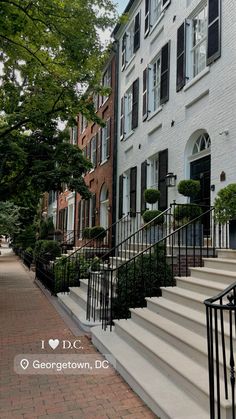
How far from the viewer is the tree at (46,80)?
7531 millimetres

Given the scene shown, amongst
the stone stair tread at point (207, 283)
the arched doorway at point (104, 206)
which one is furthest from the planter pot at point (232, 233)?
the arched doorway at point (104, 206)

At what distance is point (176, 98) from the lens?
33.0 ft

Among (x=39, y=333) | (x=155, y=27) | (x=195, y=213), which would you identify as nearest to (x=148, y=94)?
(x=155, y=27)

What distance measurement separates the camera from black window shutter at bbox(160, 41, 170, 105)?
10.7 m

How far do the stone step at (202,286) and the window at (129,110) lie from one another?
27.6ft

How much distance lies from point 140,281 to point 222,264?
157 centimetres

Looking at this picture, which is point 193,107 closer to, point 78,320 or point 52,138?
point 78,320

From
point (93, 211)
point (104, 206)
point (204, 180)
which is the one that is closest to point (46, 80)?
point (204, 180)

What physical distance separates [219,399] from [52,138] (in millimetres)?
12800

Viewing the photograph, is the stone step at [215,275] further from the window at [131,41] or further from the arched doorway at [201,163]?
the window at [131,41]

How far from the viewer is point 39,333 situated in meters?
6.48

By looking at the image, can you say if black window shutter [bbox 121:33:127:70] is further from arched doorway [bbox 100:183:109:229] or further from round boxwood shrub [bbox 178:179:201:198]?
round boxwood shrub [bbox 178:179:201:198]

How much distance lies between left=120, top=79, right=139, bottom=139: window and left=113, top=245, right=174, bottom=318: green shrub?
7.59 meters

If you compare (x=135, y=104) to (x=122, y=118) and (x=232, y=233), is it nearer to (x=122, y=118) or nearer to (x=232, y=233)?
(x=122, y=118)
